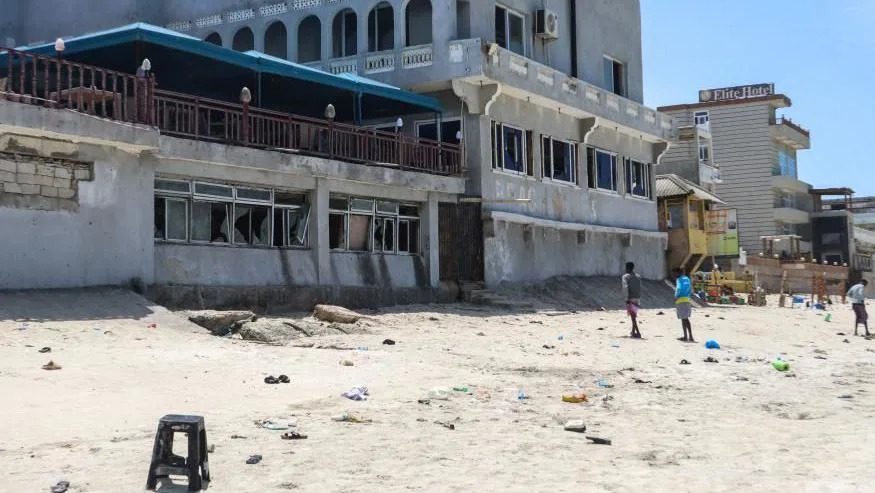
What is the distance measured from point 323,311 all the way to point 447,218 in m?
7.79

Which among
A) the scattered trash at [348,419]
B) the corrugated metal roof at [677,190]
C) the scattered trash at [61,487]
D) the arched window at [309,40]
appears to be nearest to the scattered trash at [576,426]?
the scattered trash at [348,419]

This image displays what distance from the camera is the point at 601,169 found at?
31.1 m

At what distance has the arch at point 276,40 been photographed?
2717 cm

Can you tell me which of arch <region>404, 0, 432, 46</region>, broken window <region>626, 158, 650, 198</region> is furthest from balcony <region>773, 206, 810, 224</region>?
arch <region>404, 0, 432, 46</region>

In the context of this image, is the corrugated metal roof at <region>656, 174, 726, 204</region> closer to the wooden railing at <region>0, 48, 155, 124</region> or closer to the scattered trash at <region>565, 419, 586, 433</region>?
the wooden railing at <region>0, 48, 155, 124</region>

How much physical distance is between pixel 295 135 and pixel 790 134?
44843 millimetres

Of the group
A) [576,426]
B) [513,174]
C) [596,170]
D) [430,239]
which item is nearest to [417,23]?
[513,174]

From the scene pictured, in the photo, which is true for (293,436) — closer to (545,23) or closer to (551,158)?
(551,158)

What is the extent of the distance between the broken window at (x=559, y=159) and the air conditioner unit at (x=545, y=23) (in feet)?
10.1

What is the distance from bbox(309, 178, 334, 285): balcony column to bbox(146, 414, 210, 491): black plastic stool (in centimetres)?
1359

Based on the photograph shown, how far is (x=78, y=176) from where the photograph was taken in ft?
49.7

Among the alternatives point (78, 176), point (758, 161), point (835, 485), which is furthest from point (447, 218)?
point (758, 161)

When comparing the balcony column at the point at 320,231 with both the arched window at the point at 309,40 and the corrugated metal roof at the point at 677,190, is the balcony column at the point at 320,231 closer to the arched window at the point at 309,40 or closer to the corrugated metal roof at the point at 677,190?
the arched window at the point at 309,40

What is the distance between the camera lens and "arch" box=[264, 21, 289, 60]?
27172 millimetres
